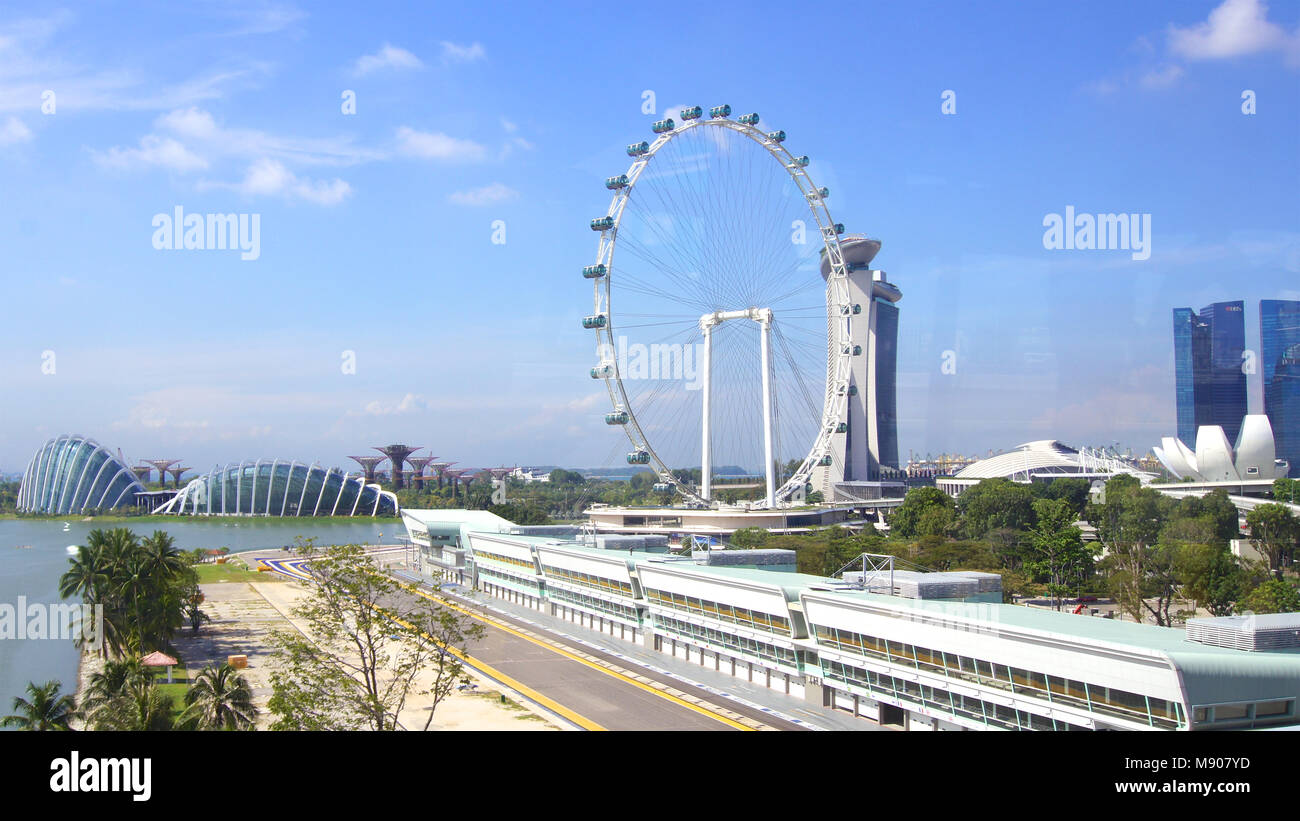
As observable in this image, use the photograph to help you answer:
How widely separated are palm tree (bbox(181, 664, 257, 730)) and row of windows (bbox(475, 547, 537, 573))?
1557cm

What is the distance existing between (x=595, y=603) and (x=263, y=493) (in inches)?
2453

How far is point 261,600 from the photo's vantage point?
109ft

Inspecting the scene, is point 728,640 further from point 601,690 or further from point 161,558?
point 161,558

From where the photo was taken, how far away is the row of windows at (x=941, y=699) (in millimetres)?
11742

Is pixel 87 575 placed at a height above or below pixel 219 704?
above

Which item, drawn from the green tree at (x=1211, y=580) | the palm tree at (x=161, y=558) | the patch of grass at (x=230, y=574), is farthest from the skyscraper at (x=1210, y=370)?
the patch of grass at (x=230, y=574)

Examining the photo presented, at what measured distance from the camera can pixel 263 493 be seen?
79000 mm

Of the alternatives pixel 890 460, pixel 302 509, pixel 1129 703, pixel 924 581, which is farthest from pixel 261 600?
pixel 890 460

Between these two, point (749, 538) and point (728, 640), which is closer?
point (728, 640)

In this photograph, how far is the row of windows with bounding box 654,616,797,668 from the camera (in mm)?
17203

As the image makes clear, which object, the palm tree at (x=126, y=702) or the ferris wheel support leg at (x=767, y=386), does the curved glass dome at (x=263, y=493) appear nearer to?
the ferris wheel support leg at (x=767, y=386)

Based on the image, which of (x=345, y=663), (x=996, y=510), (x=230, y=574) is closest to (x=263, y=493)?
(x=230, y=574)

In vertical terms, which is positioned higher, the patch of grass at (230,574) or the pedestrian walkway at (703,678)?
the pedestrian walkway at (703,678)

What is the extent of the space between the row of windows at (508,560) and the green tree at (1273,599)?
63.0 ft
